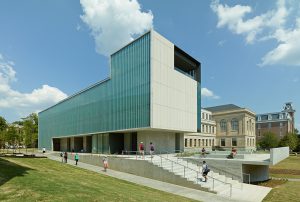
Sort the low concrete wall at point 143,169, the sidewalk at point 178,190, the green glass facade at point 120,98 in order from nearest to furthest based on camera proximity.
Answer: the sidewalk at point 178,190, the low concrete wall at point 143,169, the green glass facade at point 120,98

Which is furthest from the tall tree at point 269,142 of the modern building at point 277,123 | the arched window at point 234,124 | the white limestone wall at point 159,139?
the white limestone wall at point 159,139

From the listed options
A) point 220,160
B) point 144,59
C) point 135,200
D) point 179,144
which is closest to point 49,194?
point 135,200

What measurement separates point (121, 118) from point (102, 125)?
5.90m

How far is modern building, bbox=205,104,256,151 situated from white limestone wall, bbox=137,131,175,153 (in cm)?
4574

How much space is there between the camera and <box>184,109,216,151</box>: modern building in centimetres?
6612

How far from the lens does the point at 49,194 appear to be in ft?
35.8

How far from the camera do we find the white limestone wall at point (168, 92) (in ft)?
101

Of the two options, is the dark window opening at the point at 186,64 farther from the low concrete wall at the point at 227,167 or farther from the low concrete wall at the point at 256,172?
the low concrete wall at the point at 256,172

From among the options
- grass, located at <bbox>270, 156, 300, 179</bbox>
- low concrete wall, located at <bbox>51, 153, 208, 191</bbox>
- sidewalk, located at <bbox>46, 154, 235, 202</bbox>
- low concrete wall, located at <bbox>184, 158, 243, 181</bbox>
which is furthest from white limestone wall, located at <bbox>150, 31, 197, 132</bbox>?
A: grass, located at <bbox>270, 156, 300, 179</bbox>

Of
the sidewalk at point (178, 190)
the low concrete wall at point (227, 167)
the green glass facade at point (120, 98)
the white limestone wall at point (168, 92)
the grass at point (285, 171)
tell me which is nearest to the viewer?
the sidewalk at point (178, 190)

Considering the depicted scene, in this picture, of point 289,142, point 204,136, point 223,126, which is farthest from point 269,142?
point 204,136

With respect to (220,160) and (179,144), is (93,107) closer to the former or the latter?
(179,144)

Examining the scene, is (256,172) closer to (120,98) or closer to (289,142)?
(120,98)

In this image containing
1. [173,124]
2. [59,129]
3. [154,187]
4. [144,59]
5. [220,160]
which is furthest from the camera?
[59,129]
